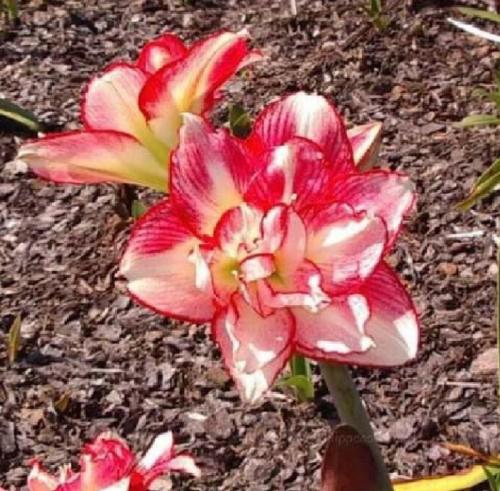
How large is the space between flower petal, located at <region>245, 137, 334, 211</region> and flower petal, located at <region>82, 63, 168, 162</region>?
92 mm

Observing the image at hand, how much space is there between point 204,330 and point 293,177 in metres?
1.27

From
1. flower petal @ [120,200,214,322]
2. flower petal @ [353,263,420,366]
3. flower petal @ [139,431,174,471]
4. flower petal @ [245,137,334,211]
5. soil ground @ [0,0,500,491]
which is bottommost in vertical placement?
soil ground @ [0,0,500,491]

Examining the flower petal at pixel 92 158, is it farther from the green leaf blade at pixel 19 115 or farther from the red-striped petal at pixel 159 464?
the green leaf blade at pixel 19 115

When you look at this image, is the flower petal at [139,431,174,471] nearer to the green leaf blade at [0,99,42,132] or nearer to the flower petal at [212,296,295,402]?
the flower petal at [212,296,295,402]

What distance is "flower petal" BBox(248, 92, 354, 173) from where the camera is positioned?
29.8 inches

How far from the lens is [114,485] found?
896mm

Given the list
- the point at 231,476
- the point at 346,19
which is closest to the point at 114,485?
the point at 231,476

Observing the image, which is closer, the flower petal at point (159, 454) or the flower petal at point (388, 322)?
the flower petal at point (388, 322)

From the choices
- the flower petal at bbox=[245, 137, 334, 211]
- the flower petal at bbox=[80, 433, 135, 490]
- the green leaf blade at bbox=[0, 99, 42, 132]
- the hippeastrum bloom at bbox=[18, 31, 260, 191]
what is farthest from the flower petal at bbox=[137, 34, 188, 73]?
the green leaf blade at bbox=[0, 99, 42, 132]

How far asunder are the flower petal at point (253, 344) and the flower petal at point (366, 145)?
0.12 metres

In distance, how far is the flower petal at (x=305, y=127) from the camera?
0.76m

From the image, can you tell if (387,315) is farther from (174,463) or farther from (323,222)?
(174,463)

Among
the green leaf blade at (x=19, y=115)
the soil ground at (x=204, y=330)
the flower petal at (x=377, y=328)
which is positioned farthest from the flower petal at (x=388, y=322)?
the green leaf blade at (x=19, y=115)

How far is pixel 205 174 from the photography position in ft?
2.43
